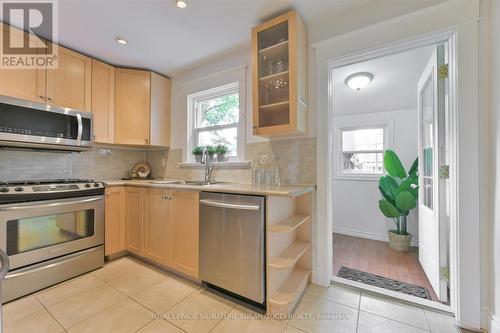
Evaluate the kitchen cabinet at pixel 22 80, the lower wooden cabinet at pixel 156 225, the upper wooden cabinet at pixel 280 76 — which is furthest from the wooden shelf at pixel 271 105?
the kitchen cabinet at pixel 22 80

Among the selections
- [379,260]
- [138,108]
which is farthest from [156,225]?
[379,260]

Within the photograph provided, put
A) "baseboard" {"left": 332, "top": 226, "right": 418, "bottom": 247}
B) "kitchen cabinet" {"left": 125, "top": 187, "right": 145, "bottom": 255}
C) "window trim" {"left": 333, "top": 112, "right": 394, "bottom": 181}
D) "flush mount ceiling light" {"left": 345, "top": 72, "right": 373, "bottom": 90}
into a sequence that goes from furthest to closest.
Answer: "window trim" {"left": 333, "top": 112, "right": 394, "bottom": 181} → "baseboard" {"left": 332, "top": 226, "right": 418, "bottom": 247} → "flush mount ceiling light" {"left": 345, "top": 72, "right": 373, "bottom": 90} → "kitchen cabinet" {"left": 125, "top": 187, "right": 145, "bottom": 255}

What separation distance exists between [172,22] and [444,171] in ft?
8.88

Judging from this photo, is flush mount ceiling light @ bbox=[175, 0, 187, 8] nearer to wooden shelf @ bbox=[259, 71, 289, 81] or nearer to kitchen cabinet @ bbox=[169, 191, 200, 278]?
wooden shelf @ bbox=[259, 71, 289, 81]

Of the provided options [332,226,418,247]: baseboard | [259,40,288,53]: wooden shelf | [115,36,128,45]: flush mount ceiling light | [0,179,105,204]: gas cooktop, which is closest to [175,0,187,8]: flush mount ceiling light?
[259,40,288,53]: wooden shelf

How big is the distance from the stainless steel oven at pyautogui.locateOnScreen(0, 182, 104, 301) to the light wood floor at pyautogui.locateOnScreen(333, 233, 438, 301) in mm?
2604

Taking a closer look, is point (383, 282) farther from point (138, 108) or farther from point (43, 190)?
point (138, 108)

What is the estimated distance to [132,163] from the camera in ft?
10.9

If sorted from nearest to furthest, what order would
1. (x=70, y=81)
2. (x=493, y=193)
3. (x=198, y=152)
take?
1. (x=493, y=193)
2. (x=70, y=81)
3. (x=198, y=152)

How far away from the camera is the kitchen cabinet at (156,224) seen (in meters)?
2.22

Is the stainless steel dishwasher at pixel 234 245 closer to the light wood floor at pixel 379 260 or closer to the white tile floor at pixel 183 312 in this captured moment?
the white tile floor at pixel 183 312

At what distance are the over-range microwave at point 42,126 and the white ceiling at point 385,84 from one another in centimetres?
297

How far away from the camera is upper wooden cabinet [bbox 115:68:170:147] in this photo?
2.83 meters

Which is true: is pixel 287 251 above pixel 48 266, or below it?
above
